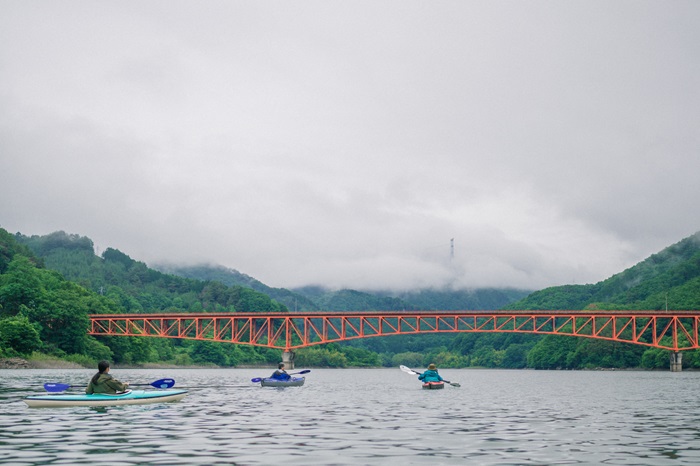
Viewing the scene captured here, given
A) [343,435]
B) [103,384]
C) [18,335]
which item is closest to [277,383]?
[103,384]

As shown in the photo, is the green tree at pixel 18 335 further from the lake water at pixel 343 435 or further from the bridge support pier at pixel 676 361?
the bridge support pier at pixel 676 361

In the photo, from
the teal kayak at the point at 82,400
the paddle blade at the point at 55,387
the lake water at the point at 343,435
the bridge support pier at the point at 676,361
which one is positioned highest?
the bridge support pier at the point at 676,361

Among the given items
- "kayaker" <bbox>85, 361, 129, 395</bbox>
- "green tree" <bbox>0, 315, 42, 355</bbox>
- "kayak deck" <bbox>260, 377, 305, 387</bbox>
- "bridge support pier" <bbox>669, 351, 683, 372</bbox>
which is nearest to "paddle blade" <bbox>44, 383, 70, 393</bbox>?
"kayaker" <bbox>85, 361, 129, 395</bbox>

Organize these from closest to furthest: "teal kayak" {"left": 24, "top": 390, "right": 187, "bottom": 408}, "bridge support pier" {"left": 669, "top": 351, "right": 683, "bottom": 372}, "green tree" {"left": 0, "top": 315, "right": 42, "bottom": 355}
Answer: "teal kayak" {"left": 24, "top": 390, "right": 187, "bottom": 408} < "green tree" {"left": 0, "top": 315, "right": 42, "bottom": 355} < "bridge support pier" {"left": 669, "top": 351, "right": 683, "bottom": 372}

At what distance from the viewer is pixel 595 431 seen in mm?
28672

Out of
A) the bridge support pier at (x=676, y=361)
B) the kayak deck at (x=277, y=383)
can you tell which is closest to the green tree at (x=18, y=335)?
the kayak deck at (x=277, y=383)

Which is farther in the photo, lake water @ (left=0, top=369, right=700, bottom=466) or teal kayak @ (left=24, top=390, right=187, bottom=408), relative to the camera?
teal kayak @ (left=24, top=390, right=187, bottom=408)

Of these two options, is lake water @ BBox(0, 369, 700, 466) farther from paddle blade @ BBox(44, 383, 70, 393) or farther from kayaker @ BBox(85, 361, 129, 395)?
paddle blade @ BBox(44, 383, 70, 393)

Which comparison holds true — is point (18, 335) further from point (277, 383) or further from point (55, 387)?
point (55, 387)

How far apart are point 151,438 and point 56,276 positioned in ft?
488

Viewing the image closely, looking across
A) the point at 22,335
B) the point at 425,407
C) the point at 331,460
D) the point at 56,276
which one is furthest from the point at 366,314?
the point at 331,460

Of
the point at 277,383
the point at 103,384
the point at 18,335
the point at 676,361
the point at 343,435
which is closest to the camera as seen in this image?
the point at 343,435

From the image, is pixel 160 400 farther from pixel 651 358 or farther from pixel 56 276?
pixel 651 358

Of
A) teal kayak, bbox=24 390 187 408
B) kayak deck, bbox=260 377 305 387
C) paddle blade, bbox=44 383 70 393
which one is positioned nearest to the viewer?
teal kayak, bbox=24 390 187 408
